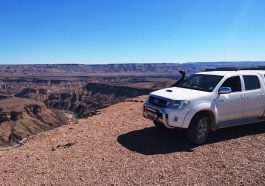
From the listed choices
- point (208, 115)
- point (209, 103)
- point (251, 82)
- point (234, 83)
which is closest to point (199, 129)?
point (208, 115)

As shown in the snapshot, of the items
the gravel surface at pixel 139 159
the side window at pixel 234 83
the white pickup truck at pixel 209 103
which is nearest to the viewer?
the gravel surface at pixel 139 159

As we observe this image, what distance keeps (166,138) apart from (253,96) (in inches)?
106

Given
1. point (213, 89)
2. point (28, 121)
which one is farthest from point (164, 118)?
point (28, 121)

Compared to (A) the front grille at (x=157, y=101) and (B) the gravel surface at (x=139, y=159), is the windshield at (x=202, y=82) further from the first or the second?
(B) the gravel surface at (x=139, y=159)

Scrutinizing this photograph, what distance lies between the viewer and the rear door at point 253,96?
32.1 ft

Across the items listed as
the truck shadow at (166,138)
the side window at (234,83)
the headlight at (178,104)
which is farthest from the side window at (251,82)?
the headlight at (178,104)

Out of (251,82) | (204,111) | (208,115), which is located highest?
(251,82)

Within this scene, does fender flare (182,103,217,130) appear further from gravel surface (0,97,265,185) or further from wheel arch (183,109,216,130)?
gravel surface (0,97,265,185)

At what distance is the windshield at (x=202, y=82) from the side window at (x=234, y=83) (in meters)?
0.23

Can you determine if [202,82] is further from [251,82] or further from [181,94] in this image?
[251,82]

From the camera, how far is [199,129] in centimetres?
902

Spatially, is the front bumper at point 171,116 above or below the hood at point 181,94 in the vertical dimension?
below

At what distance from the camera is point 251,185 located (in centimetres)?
665

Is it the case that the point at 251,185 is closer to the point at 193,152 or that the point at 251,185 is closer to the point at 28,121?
the point at 193,152
